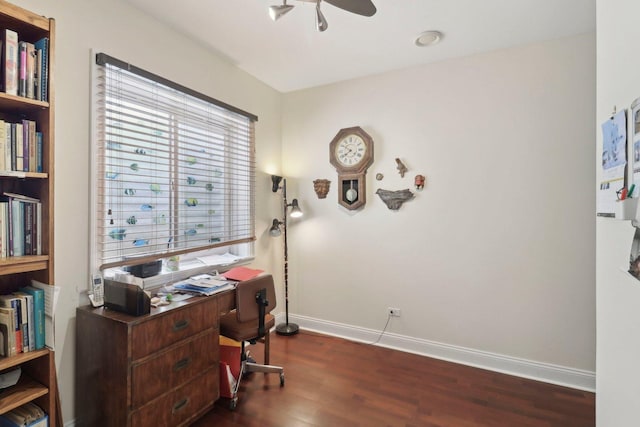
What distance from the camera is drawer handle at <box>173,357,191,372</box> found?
1795 mm

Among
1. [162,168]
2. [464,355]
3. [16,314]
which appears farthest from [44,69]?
[464,355]

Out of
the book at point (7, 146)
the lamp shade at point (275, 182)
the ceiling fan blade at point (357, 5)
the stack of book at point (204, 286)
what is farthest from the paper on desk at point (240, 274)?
the ceiling fan blade at point (357, 5)

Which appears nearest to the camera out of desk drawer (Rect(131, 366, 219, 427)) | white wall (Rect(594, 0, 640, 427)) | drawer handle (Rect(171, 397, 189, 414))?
white wall (Rect(594, 0, 640, 427))

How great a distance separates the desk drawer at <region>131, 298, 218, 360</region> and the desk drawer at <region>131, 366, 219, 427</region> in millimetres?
303

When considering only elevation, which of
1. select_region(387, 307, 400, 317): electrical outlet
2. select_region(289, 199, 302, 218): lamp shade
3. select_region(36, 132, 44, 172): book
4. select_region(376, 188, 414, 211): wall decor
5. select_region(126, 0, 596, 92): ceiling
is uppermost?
select_region(126, 0, 596, 92): ceiling

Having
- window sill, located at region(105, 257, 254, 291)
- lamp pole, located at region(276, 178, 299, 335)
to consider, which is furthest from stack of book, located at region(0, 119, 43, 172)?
lamp pole, located at region(276, 178, 299, 335)

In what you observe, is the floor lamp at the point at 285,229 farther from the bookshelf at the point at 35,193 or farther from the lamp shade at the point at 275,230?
the bookshelf at the point at 35,193

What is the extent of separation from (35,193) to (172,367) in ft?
3.87

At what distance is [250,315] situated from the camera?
2.19 metres

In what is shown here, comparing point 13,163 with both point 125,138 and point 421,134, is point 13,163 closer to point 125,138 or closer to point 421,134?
point 125,138

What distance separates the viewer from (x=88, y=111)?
182cm

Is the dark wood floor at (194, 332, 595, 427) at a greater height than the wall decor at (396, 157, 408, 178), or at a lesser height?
lesser

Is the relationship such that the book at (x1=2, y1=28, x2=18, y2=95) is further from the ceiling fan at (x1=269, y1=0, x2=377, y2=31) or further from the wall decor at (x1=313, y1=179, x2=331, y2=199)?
the wall decor at (x1=313, y1=179, x2=331, y2=199)

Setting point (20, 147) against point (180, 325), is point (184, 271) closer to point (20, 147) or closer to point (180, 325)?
point (180, 325)
